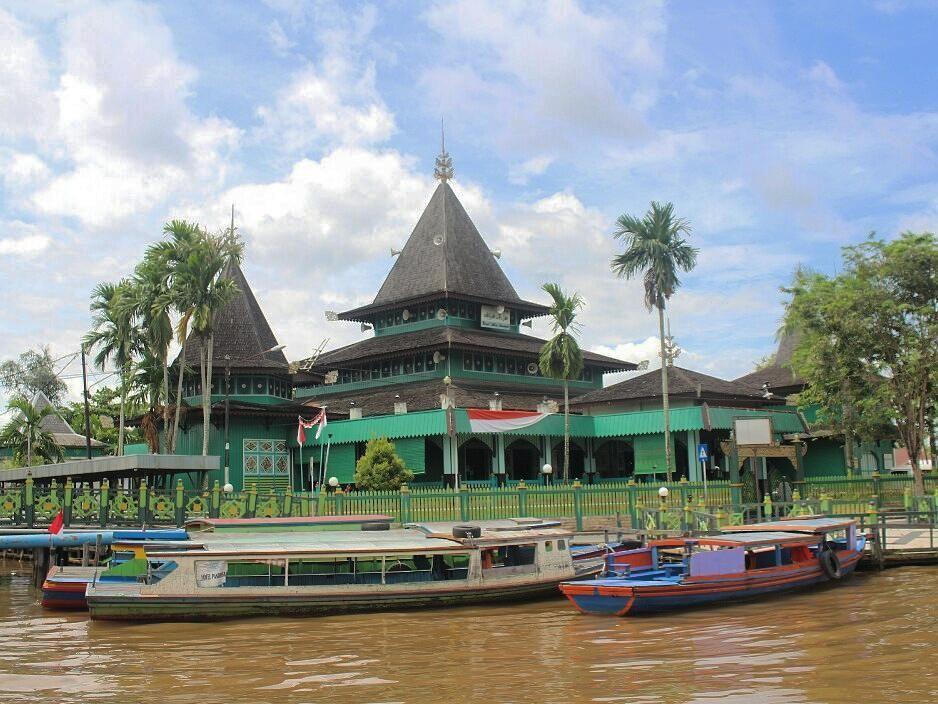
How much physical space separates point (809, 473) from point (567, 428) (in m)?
14.6

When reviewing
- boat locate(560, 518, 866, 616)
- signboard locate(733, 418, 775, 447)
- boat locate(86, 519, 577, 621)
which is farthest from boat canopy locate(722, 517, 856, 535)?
signboard locate(733, 418, 775, 447)

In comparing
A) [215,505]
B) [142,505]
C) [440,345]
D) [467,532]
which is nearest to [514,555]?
[467,532]

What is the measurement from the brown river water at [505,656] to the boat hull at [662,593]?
32cm

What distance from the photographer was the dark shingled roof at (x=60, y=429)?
2670 inches

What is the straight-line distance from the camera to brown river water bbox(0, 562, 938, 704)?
13148mm

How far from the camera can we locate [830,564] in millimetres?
22922

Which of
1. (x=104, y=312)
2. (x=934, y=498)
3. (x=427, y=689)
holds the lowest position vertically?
(x=427, y=689)

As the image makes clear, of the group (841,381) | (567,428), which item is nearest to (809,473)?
(841,381)

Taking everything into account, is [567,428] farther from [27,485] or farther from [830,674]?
[830,674]

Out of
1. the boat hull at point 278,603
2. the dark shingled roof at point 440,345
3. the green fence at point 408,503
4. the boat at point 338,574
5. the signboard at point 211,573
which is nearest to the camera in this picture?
the boat hull at point 278,603

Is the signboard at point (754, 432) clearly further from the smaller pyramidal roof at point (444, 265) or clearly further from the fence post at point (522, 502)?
the smaller pyramidal roof at point (444, 265)

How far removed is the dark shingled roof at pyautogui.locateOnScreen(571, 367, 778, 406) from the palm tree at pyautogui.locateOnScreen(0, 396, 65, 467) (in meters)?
29.6

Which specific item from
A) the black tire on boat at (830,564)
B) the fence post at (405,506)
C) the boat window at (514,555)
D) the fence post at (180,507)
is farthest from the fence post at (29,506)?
the black tire on boat at (830,564)

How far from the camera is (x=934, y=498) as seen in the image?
28.3 m
